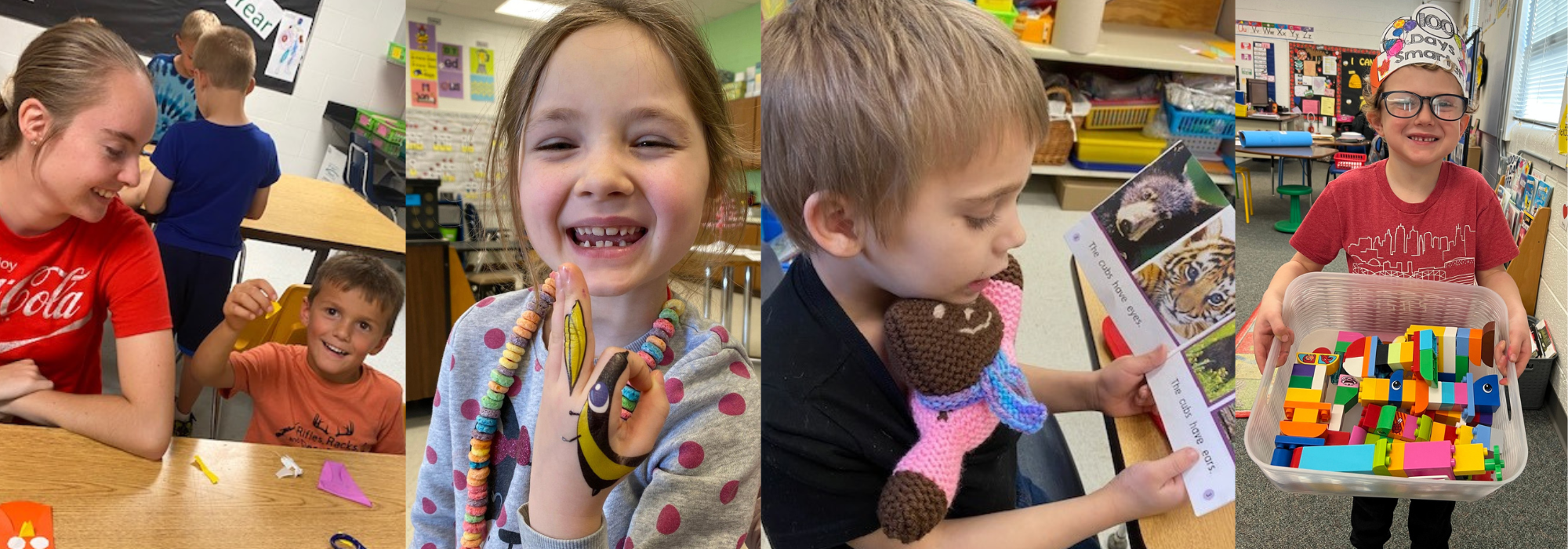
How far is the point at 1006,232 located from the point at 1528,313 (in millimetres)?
1285

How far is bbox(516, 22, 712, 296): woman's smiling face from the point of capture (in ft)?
2.69

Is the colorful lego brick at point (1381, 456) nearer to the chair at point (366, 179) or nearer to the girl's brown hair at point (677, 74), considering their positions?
the girl's brown hair at point (677, 74)

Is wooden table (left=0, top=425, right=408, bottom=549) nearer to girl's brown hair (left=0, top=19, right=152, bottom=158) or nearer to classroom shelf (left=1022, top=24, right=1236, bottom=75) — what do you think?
girl's brown hair (left=0, top=19, right=152, bottom=158)

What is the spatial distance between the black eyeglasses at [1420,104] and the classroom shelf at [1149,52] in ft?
2.66

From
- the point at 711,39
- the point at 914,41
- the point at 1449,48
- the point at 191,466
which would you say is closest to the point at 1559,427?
the point at 1449,48

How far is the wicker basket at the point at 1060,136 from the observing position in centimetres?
92

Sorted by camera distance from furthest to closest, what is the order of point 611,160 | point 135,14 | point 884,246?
point 135,14 < point 884,246 < point 611,160

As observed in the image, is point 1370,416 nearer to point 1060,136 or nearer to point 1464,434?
point 1464,434

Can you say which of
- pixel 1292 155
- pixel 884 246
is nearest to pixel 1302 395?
pixel 1292 155

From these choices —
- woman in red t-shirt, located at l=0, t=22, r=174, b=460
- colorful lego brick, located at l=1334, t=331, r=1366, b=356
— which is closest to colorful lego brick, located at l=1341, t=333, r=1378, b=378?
colorful lego brick, located at l=1334, t=331, r=1366, b=356

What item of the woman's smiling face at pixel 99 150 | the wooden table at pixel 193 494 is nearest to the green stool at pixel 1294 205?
the wooden table at pixel 193 494

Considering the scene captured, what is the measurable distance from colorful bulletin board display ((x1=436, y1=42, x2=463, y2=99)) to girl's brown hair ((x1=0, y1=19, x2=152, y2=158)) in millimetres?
1105

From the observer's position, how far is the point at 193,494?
5.69 ft

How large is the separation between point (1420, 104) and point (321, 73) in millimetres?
1724
